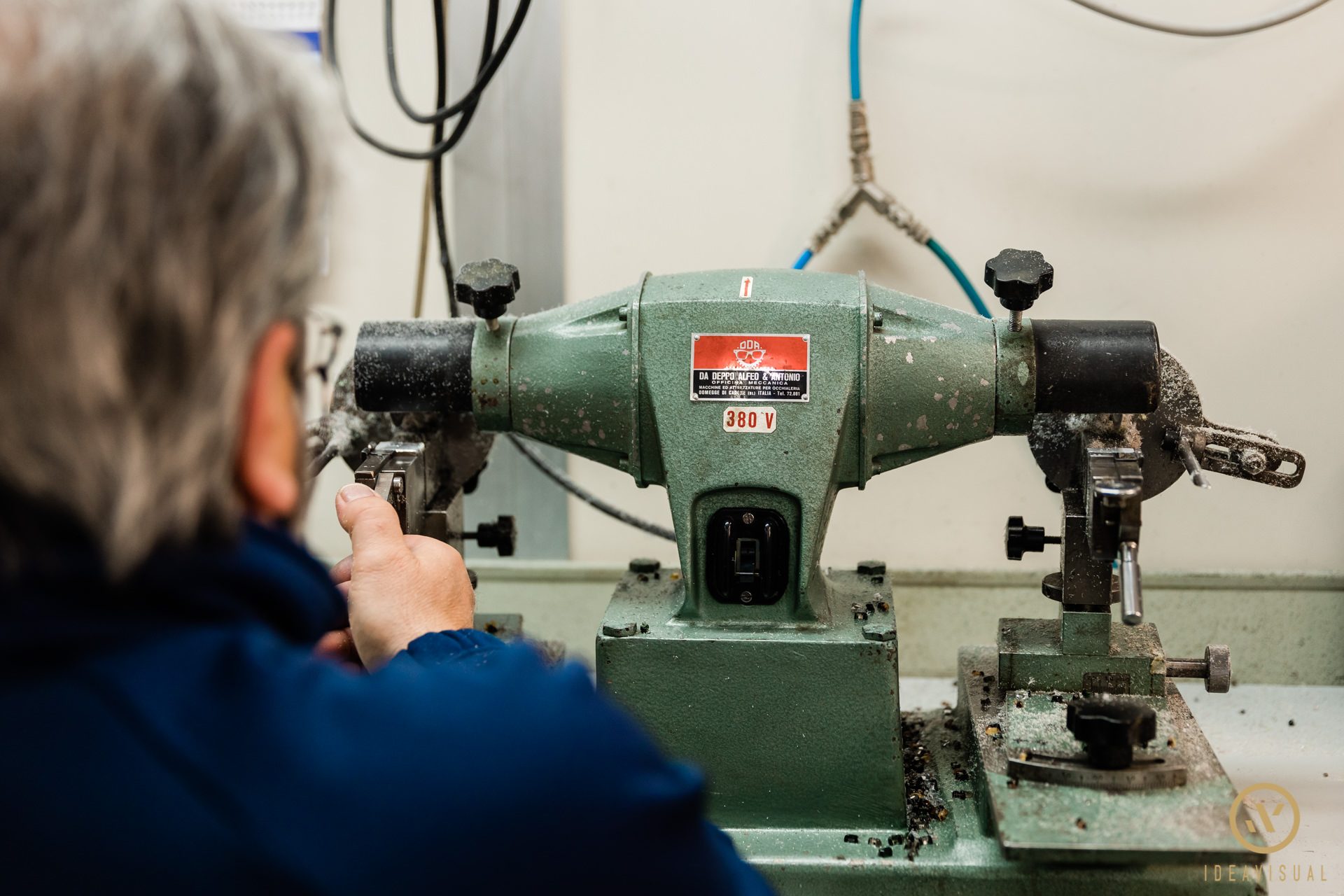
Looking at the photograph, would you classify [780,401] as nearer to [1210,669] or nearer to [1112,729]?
[1112,729]

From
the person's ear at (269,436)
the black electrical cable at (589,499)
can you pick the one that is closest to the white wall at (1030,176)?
the black electrical cable at (589,499)

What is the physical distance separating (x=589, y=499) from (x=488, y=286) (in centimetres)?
90

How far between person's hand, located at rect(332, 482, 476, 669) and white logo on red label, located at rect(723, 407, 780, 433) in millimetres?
320

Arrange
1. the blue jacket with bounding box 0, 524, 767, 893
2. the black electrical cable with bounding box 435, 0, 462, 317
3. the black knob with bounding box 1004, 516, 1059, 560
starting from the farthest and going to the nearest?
the black electrical cable with bounding box 435, 0, 462, 317, the black knob with bounding box 1004, 516, 1059, 560, the blue jacket with bounding box 0, 524, 767, 893

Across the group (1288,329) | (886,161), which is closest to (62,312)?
(886,161)

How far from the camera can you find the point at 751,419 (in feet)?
3.97

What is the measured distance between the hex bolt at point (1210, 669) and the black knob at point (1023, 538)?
0.61 feet

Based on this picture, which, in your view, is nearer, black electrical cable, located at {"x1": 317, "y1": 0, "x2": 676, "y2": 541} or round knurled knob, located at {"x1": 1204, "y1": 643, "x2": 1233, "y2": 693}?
round knurled knob, located at {"x1": 1204, "y1": 643, "x2": 1233, "y2": 693}

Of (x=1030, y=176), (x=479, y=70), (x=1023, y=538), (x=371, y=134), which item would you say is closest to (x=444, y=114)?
(x=479, y=70)

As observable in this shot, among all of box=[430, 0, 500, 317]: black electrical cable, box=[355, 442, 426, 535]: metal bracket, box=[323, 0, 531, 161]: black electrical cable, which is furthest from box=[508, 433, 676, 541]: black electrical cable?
box=[355, 442, 426, 535]: metal bracket

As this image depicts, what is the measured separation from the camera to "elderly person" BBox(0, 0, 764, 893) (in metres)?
0.48

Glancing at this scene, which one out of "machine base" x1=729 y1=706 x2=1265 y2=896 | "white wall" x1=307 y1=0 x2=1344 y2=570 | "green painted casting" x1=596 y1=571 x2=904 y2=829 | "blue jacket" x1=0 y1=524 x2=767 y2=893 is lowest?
"machine base" x1=729 y1=706 x2=1265 y2=896

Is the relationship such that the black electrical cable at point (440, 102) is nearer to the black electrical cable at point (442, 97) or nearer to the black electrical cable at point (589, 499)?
the black electrical cable at point (442, 97)

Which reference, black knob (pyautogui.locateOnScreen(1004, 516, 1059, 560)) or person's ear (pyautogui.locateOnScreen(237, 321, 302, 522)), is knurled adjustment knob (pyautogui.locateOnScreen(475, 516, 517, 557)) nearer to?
black knob (pyautogui.locateOnScreen(1004, 516, 1059, 560))
